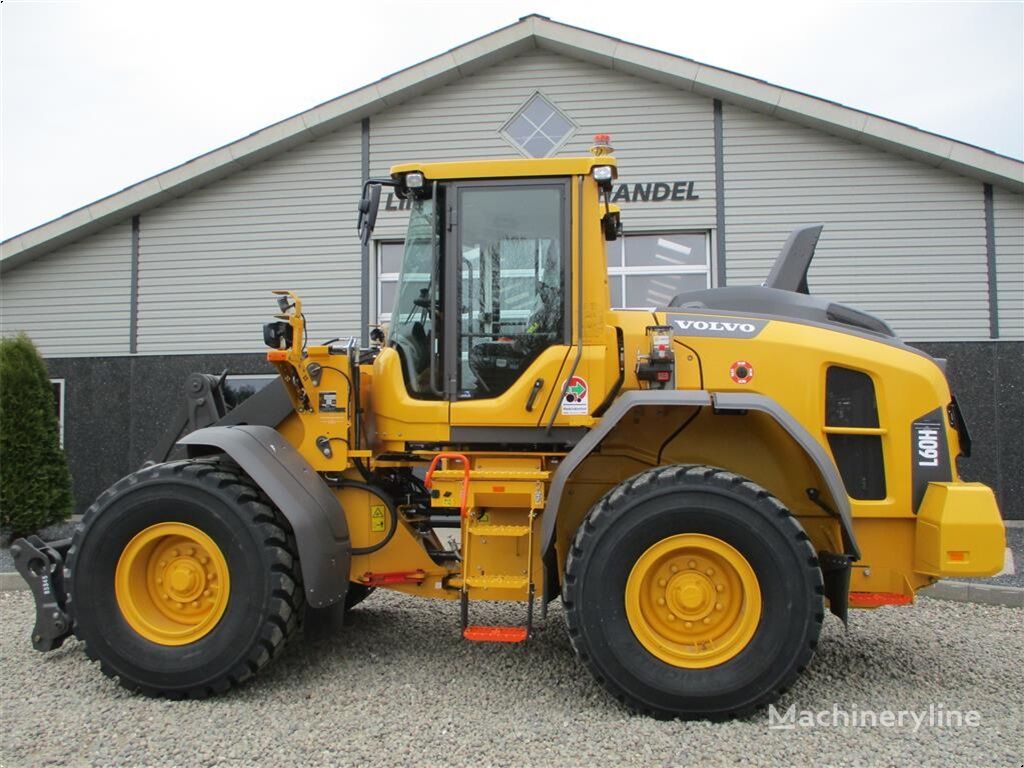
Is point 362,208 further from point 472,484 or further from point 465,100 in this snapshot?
point 465,100

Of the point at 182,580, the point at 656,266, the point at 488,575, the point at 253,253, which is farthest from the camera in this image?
the point at 253,253

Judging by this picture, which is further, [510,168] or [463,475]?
[510,168]

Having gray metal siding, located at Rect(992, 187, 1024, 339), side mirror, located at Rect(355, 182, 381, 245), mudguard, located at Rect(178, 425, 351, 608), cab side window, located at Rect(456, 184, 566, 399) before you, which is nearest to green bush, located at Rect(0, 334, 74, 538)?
mudguard, located at Rect(178, 425, 351, 608)

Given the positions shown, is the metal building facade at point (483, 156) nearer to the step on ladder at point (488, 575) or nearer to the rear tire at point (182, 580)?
the rear tire at point (182, 580)

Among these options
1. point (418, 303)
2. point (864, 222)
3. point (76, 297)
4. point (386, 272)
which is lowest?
point (418, 303)

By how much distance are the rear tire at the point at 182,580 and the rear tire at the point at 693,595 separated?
1637 mm

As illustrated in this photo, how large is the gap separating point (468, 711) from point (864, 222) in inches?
363

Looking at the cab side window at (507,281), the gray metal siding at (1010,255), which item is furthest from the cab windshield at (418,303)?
the gray metal siding at (1010,255)

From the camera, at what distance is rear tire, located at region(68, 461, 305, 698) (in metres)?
4.50

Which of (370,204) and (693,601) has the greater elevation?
(370,204)

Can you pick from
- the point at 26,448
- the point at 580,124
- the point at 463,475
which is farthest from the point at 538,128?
the point at 463,475

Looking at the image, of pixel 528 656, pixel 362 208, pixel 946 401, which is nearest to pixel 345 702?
pixel 528 656

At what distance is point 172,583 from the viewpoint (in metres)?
4.66

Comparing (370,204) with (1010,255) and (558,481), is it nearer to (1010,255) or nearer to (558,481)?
(558,481)
